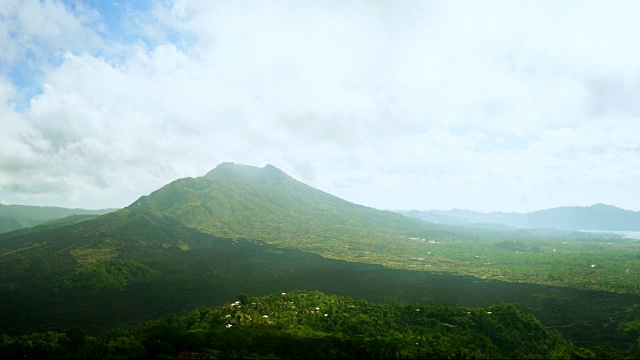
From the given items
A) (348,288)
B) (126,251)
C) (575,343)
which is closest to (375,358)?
(575,343)

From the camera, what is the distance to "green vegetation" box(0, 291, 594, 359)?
32.3 m

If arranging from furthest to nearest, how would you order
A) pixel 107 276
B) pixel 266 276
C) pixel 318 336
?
pixel 266 276 → pixel 107 276 → pixel 318 336

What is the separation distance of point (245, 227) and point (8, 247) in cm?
9604

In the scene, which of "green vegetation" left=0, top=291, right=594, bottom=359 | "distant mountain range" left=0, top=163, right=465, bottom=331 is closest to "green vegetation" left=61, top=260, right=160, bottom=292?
"distant mountain range" left=0, top=163, right=465, bottom=331

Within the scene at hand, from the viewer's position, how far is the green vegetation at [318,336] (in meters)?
32.3

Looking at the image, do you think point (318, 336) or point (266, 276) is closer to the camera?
point (318, 336)

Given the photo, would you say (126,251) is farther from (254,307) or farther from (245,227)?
(254,307)

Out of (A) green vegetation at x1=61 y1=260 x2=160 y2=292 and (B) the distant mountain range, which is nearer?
(B) the distant mountain range

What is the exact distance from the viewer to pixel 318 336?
1417 inches

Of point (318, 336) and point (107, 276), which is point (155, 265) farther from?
point (318, 336)

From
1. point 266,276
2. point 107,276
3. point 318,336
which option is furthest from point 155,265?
point 318,336

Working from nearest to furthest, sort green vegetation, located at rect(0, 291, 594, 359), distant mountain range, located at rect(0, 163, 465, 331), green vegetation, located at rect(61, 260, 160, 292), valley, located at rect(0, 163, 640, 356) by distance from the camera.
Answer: green vegetation, located at rect(0, 291, 594, 359) → valley, located at rect(0, 163, 640, 356) → distant mountain range, located at rect(0, 163, 465, 331) → green vegetation, located at rect(61, 260, 160, 292)

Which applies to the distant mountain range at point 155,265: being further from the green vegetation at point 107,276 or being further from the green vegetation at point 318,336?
the green vegetation at point 318,336

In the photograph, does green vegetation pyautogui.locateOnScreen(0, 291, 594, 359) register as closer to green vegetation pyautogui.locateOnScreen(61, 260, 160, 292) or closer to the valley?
the valley
